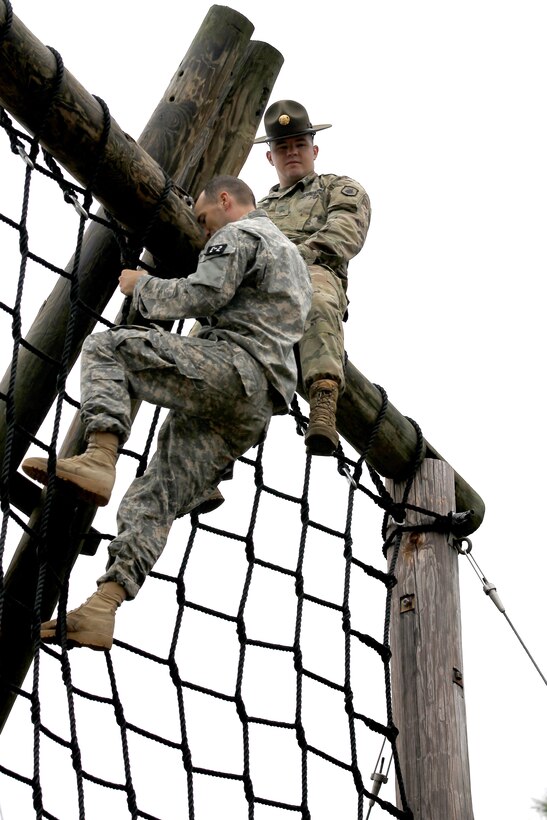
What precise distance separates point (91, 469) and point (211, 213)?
3.05 ft

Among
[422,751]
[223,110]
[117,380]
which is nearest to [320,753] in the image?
[422,751]

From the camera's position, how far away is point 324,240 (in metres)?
4.30

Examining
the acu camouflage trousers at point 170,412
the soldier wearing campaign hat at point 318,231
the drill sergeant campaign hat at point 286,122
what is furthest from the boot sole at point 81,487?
the drill sergeant campaign hat at point 286,122

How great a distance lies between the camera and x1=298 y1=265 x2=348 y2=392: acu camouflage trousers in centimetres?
389

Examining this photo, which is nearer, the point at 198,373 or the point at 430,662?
the point at 198,373

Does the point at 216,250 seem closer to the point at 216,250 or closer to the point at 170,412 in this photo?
the point at 216,250

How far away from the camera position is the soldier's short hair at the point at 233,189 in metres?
3.74

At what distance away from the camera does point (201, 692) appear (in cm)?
367

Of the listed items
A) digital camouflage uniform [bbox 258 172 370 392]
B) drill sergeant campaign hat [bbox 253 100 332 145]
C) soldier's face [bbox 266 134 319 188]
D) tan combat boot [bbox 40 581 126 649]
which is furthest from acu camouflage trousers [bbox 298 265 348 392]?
tan combat boot [bbox 40 581 126 649]

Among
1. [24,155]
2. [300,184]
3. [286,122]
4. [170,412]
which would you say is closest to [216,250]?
[170,412]

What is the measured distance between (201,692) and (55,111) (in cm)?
152

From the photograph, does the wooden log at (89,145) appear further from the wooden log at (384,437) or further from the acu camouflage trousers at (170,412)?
the wooden log at (384,437)

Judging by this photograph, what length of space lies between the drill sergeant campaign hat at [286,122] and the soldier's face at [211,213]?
3.68 feet

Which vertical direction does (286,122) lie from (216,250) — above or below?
above
